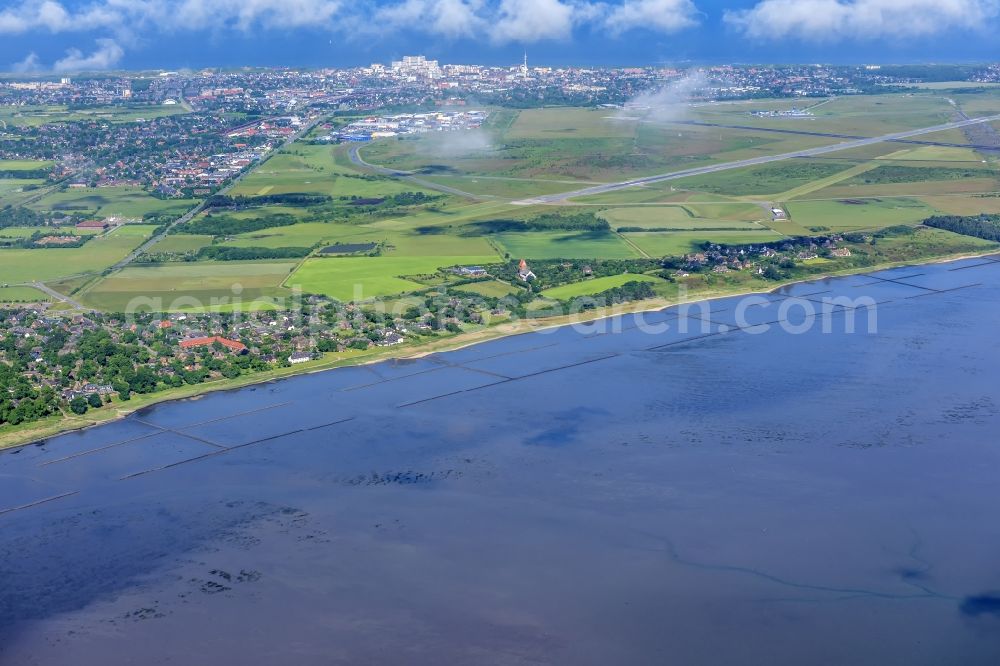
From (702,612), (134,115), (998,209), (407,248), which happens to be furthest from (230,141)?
(702,612)

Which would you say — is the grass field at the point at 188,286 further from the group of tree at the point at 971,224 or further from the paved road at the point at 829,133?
the paved road at the point at 829,133

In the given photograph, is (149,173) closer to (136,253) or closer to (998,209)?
(136,253)

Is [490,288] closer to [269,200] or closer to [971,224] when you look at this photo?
[269,200]

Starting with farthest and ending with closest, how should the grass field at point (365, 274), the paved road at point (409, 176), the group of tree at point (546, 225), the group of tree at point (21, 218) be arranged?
the paved road at point (409, 176), the group of tree at point (21, 218), the group of tree at point (546, 225), the grass field at point (365, 274)

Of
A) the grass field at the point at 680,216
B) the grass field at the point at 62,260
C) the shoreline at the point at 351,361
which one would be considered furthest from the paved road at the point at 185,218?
the grass field at the point at 680,216

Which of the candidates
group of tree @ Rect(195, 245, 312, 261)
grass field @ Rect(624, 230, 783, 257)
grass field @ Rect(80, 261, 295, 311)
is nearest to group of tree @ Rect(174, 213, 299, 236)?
group of tree @ Rect(195, 245, 312, 261)

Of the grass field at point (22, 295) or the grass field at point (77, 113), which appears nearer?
the grass field at point (22, 295)

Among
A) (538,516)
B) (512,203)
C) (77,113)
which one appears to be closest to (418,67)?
(77,113)
